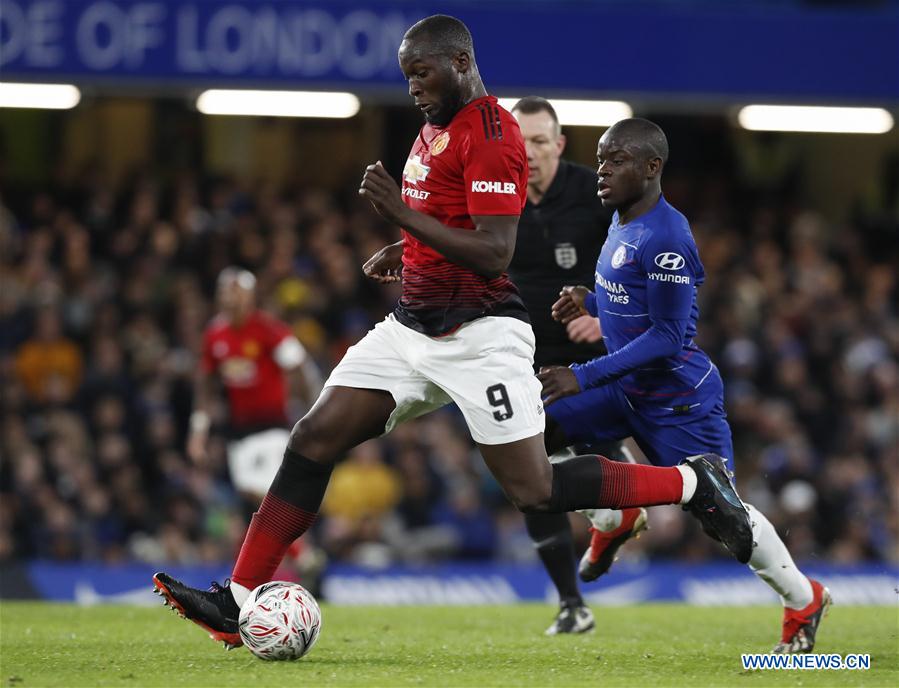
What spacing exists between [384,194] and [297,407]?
8.01m

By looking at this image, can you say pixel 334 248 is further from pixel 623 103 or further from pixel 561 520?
pixel 561 520

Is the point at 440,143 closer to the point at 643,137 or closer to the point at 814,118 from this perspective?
the point at 643,137

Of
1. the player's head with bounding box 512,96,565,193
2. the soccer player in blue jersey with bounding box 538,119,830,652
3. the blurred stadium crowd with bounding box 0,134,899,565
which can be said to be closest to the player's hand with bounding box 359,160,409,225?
the soccer player in blue jersey with bounding box 538,119,830,652

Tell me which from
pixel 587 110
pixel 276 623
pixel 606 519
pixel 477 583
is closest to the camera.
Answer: pixel 276 623

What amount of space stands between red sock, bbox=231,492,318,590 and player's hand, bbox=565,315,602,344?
5.03 feet

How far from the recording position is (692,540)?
1352cm

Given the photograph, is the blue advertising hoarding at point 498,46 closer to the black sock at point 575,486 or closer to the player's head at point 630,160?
the player's head at point 630,160

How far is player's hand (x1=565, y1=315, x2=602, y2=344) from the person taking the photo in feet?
22.1

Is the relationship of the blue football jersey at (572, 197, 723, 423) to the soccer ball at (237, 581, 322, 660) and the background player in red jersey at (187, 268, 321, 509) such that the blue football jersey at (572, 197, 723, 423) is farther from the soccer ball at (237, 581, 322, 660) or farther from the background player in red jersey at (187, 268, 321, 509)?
the background player in red jersey at (187, 268, 321, 509)

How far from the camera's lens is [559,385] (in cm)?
628

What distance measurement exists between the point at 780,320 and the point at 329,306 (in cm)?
482

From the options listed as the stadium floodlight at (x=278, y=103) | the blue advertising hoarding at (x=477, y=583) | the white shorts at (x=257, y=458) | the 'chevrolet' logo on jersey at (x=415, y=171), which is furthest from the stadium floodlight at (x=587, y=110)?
the 'chevrolet' logo on jersey at (x=415, y=171)

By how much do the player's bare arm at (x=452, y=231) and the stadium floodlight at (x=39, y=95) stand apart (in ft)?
33.0

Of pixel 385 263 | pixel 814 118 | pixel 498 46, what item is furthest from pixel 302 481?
pixel 814 118
